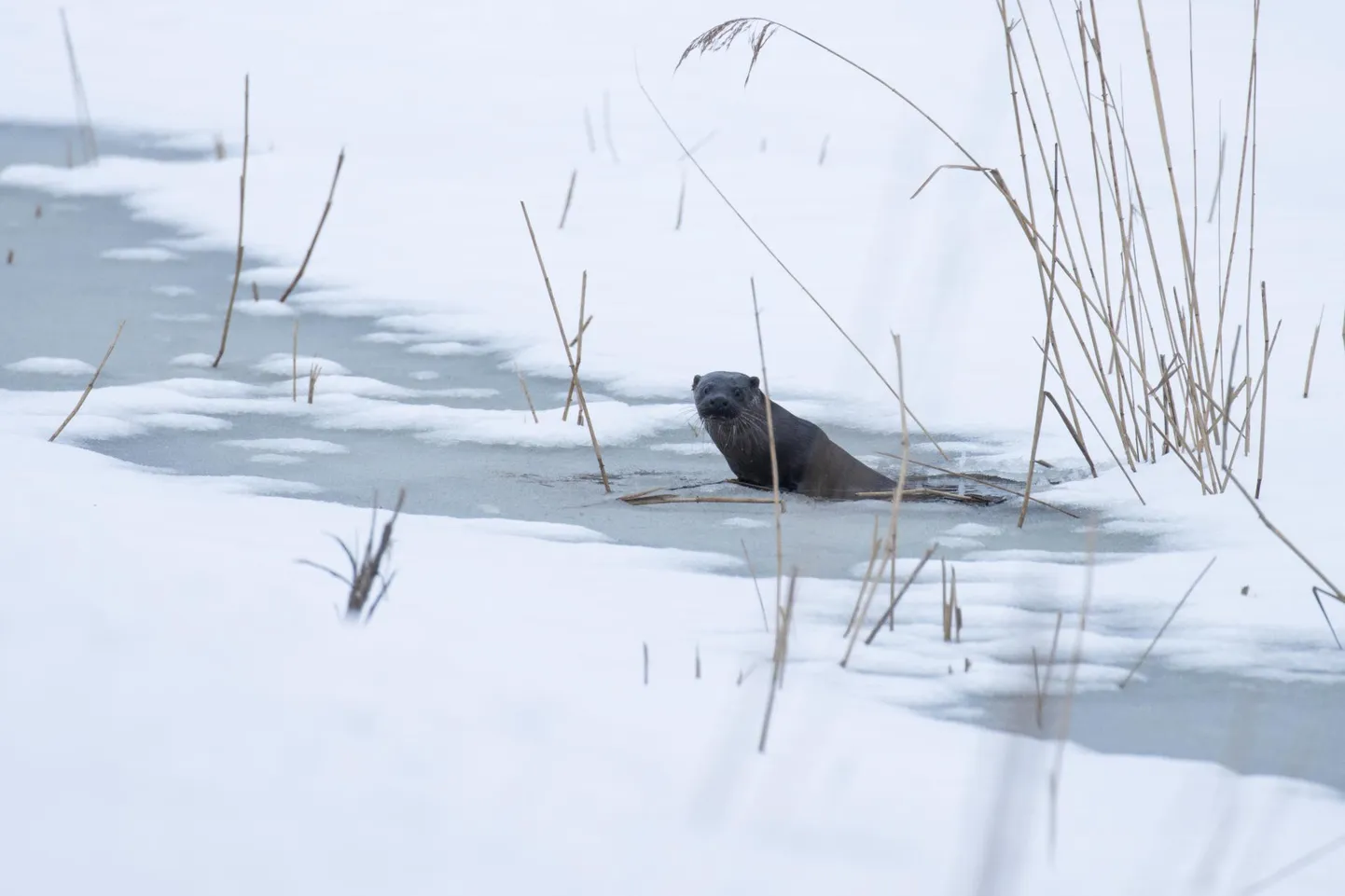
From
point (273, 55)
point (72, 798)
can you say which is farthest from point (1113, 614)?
point (273, 55)

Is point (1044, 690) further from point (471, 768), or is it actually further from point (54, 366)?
point (54, 366)

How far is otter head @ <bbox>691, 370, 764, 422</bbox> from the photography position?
4465 mm

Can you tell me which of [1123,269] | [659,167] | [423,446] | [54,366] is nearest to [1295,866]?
[1123,269]

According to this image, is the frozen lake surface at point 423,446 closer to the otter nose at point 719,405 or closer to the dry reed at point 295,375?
the dry reed at point 295,375

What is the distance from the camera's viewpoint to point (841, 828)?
1.76 metres

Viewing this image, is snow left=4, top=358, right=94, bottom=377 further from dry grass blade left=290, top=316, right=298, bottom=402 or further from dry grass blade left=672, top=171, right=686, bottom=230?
dry grass blade left=672, top=171, right=686, bottom=230

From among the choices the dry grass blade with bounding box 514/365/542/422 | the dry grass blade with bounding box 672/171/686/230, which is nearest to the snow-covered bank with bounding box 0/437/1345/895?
the dry grass blade with bounding box 514/365/542/422

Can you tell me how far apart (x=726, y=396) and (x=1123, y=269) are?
129cm

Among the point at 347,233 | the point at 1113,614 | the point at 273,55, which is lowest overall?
the point at 1113,614

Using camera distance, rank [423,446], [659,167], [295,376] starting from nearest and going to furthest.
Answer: [423,446], [295,376], [659,167]

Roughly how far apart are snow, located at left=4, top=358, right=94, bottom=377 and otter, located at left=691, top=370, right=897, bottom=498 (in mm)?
2091

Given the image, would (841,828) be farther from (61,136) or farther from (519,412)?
(61,136)

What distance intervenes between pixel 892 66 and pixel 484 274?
6230 millimetres

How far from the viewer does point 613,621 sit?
257 centimetres
